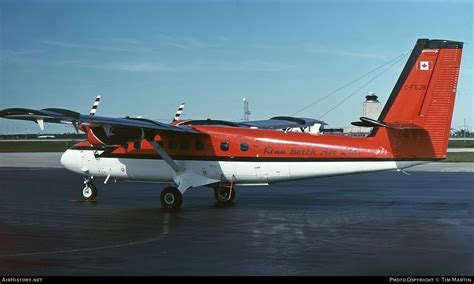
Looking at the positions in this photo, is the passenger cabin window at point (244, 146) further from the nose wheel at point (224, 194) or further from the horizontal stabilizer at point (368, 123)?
the horizontal stabilizer at point (368, 123)

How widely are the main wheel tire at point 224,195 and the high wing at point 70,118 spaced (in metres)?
3.27

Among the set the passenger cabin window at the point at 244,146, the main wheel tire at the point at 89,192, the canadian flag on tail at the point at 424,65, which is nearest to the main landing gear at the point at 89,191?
the main wheel tire at the point at 89,192

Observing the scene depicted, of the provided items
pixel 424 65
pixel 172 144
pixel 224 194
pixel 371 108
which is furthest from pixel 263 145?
pixel 371 108

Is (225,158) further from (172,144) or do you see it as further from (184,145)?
(172,144)

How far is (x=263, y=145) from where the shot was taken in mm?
23141

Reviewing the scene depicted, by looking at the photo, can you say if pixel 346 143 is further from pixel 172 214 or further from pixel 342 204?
pixel 172 214

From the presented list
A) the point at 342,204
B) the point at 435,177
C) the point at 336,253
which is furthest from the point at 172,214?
the point at 435,177

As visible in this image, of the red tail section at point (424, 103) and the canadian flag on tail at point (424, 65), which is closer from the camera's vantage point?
the red tail section at point (424, 103)

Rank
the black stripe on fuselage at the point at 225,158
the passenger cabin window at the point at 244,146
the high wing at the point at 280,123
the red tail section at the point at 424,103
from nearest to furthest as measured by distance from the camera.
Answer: the red tail section at the point at 424,103 → the black stripe on fuselage at the point at 225,158 → the passenger cabin window at the point at 244,146 → the high wing at the point at 280,123

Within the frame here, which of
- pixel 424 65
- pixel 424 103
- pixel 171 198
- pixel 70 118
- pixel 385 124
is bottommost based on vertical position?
pixel 171 198

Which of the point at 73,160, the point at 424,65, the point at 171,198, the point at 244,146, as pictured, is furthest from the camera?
the point at 73,160

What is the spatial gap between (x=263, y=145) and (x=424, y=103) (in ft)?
17.9

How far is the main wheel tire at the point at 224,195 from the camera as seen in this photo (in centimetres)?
2470

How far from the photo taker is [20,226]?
58.9ft
